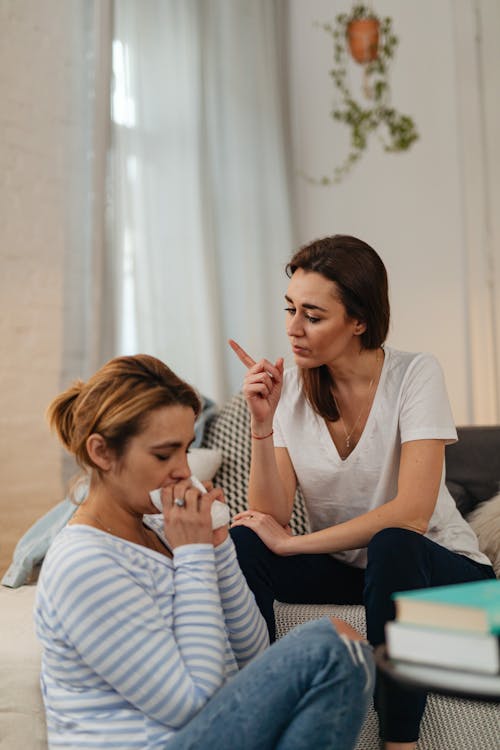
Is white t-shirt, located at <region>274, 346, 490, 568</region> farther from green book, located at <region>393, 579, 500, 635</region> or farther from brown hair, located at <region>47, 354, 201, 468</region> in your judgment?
green book, located at <region>393, 579, 500, 635</region>

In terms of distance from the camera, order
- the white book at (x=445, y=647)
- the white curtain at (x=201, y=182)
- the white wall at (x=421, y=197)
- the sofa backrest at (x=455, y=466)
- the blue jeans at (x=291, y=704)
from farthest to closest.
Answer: the white wall at (x=421, y=197) < the white curtain at (x=201, y=182) < the sofa backrest at (x=455, y=466) < the blue jeans at (x=291, y=704) < the white book at (x=445, y=647)

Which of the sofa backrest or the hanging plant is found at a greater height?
the hanging plant

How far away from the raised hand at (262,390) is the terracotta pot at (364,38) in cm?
228

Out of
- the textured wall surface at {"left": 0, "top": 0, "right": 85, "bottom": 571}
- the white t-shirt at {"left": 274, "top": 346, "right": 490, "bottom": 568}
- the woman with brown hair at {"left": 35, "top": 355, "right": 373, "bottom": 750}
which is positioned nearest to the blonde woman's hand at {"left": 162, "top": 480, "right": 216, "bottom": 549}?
the woman with brown hair at {"left": 35, "top": 355, "right": 373, "bottom": 750}

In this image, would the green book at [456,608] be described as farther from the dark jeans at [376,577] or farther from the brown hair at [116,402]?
the brown hair at [116,402]

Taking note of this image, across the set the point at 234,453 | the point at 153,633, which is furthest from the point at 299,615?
the point at 234,453

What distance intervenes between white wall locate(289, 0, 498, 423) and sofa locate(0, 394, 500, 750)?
1007mm

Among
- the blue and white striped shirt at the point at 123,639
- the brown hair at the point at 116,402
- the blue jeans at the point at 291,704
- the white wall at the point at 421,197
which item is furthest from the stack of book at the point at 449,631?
the white wall at the point at 421,197

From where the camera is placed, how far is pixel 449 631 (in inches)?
36.2

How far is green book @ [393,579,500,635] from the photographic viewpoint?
2.95 feet

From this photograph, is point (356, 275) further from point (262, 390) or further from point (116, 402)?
point (116, 402)

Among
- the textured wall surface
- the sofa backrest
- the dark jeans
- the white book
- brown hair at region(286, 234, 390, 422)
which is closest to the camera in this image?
the white book

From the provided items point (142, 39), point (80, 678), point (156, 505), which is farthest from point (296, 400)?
point (142, 39)

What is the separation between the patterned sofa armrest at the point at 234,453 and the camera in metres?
2.58
